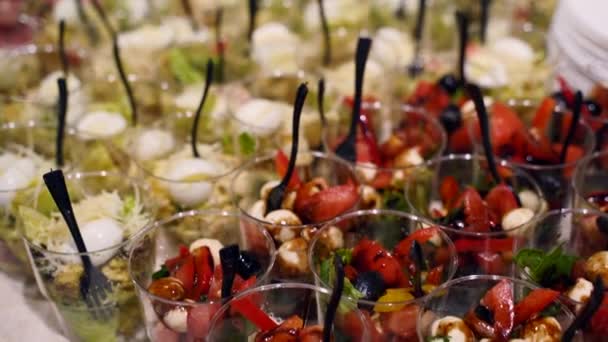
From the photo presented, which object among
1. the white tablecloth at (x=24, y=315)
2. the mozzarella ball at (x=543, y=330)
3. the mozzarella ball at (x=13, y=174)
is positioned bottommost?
the white tablecloth at (x=24, y=315)

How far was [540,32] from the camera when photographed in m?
2.23

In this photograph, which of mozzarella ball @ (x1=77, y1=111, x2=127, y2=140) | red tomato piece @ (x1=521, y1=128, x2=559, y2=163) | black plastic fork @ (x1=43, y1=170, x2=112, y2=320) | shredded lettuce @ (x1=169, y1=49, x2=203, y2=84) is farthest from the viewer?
shredded lettuce @ (x1=169, y1=49, x2=203, y2=84)

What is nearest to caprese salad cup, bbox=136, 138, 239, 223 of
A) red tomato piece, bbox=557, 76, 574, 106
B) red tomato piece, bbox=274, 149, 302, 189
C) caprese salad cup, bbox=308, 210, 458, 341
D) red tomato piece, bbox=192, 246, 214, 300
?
red tomato piece, bbox=274, 149, 302, 189

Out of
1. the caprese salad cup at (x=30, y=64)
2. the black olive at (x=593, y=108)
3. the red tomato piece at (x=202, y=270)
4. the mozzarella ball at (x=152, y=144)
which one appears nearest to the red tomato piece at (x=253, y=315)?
the red tomato piece at (x=202, y=270)

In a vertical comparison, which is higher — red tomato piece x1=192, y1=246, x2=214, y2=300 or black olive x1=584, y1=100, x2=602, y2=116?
red tomato piece x1=192, y1=246, x2=214, y2=300

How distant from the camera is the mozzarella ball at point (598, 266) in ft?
4.22

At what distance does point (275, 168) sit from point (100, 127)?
1.81ft

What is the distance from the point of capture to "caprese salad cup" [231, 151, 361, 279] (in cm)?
138

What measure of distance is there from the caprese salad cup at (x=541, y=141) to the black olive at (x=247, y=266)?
0.63 metres

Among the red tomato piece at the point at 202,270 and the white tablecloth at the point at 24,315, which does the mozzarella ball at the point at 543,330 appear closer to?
the red tomato piece at the point at 202,270

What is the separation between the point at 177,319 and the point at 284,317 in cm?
18

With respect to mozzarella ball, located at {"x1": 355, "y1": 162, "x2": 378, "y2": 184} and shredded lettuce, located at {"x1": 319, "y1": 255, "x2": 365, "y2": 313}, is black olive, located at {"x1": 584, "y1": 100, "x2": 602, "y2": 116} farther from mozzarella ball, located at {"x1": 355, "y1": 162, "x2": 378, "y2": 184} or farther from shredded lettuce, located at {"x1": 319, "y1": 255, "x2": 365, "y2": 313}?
shredded lettuce, located at {"x1": 319, "y1": 255, "x2": 365, "y2": 313}

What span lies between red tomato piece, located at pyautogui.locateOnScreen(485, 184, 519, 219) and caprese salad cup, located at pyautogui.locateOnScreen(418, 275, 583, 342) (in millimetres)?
278

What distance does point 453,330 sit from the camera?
3.94 ft
